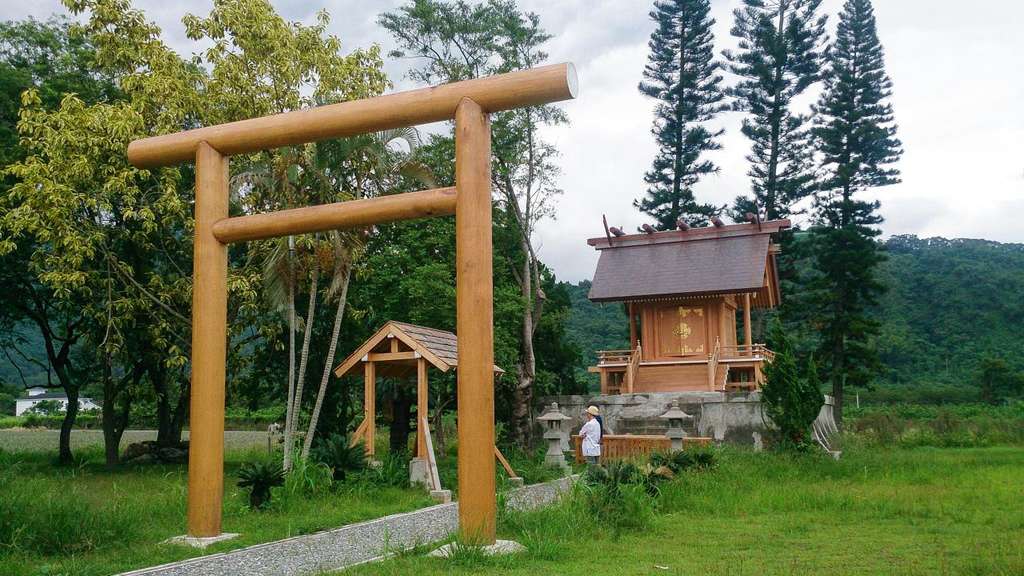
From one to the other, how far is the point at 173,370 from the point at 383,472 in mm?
8312

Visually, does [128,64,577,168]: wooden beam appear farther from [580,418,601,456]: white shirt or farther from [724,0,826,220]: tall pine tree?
[724,0,826,220]: tall pine tree

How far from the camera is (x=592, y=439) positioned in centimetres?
1359

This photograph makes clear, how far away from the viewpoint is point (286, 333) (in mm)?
19766

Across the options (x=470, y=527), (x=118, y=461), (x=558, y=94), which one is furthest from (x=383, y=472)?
(x=118, y=461)

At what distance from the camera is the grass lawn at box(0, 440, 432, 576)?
746 cm

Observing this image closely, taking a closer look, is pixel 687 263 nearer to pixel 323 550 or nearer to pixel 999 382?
pixel 323 550

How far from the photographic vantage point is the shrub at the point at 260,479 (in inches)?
407

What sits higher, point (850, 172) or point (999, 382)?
point (850, 172)

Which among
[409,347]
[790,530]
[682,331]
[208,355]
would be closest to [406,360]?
[409,347]

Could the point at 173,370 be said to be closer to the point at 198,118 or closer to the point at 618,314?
the point at 198,118

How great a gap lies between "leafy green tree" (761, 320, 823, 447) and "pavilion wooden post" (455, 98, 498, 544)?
10.9m

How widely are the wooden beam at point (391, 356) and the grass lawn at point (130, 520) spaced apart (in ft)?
6.23

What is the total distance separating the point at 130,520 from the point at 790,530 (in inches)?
266

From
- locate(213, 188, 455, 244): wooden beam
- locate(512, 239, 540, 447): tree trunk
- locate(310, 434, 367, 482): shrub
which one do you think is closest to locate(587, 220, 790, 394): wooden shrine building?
locate(512, 239, 540, 447): tree trunk
